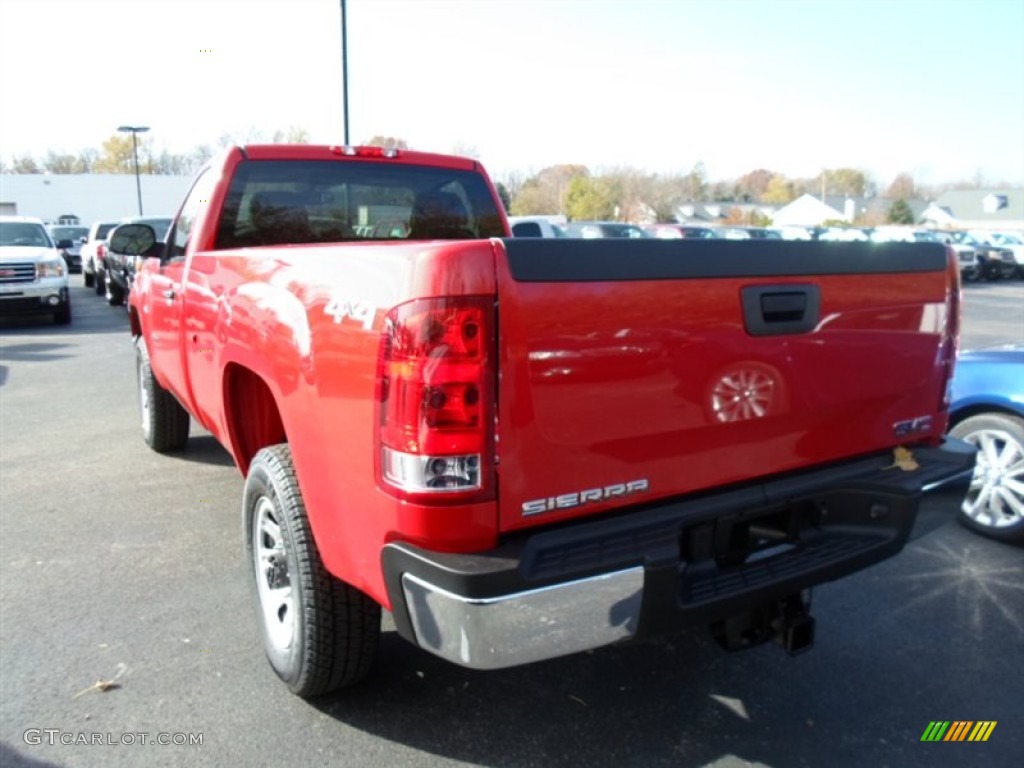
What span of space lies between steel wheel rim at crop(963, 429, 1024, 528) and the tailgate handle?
2336 mm

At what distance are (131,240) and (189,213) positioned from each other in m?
0.55

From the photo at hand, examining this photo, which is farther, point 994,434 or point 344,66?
point 344,66

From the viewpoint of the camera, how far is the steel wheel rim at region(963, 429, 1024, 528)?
4215mm

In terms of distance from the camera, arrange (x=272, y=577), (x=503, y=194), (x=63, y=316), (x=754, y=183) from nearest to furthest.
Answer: (x=272, y=577), (x=63, y=316), (x=503, y=194), (x=754, y=183)

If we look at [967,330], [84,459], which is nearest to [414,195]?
[84,459]

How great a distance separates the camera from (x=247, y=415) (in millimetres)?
3502

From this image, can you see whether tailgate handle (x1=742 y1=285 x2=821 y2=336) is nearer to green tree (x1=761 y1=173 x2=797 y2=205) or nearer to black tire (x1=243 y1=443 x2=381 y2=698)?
black tire (x1=243 y1=443 x2=381 y2=698)

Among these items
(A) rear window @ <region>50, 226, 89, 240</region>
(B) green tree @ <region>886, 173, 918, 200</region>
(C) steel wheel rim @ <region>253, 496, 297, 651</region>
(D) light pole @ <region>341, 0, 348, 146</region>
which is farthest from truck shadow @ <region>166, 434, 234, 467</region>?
(B) green tree @ <region>886, 173, 918, 200</region>

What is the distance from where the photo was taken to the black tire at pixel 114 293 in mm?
17255

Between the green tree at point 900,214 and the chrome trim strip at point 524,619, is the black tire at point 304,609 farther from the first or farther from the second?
the green tree at point 900,214

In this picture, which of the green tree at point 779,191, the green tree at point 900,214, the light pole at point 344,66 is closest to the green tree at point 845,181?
the green tree at point 779,191

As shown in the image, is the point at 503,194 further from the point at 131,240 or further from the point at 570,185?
the point at 570,185

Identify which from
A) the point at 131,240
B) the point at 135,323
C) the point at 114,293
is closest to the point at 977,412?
the point at 131,240

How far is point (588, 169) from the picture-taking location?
3041 inches
